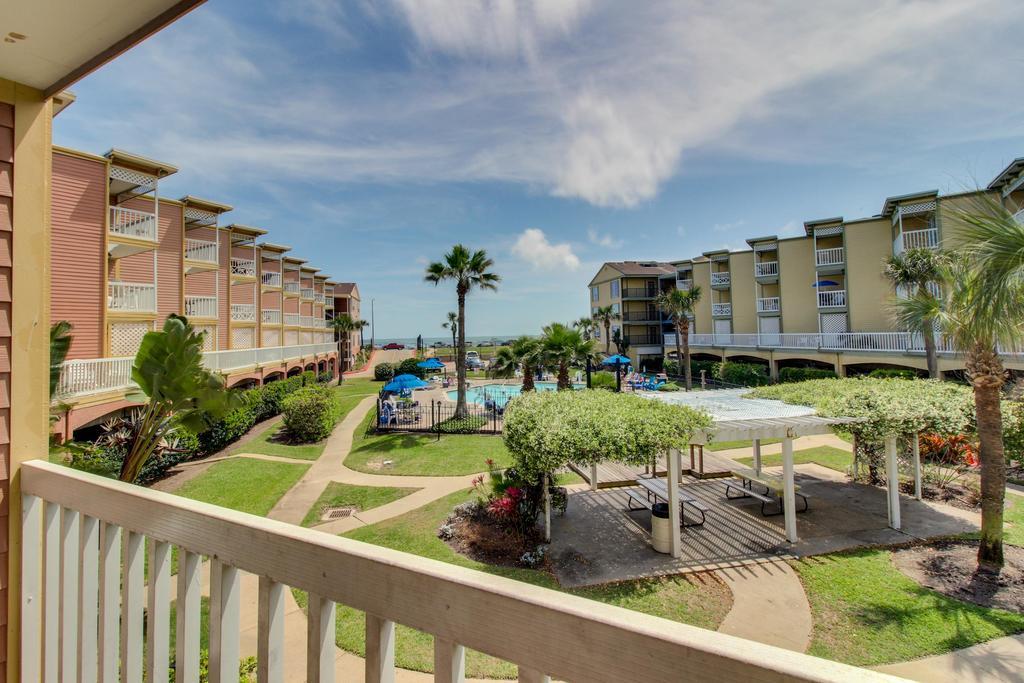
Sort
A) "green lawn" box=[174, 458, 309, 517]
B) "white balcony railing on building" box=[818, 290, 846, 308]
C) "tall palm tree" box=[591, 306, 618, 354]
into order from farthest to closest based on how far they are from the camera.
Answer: "tall palm tree" box=[591, 306, 618, 354]
"white balcony railing on building" box=[818, 290, 846, 308]
"green lawn" box=[174, 458, 309, 517]

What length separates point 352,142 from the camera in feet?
40.0

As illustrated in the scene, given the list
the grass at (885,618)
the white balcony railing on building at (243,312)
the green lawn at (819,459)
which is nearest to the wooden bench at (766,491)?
the grass at (885,618)

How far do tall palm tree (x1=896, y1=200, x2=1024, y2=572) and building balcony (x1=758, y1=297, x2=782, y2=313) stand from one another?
1122 inches

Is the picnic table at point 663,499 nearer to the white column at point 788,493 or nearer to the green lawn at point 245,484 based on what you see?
the white column at point 788,493

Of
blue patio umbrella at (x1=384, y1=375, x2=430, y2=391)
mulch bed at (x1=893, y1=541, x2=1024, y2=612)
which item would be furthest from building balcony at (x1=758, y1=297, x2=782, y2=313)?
mulch bed at (x1=893, y1=541, x2=1024, y2=612)

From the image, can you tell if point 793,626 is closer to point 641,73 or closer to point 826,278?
point 641,73

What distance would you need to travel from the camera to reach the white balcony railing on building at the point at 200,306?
73.7 feet

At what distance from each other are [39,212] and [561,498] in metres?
10.4

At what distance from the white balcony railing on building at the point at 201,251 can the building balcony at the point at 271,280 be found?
8541mm

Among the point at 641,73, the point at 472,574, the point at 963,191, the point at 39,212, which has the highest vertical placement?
the point at 641,73

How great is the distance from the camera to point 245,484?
12820mm

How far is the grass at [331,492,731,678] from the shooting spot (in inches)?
237

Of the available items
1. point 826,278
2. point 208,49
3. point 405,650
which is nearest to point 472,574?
point 208,49

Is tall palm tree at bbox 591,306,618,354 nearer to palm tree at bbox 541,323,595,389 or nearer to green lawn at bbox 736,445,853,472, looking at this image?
palm tree at bbox 541,323,595,389
